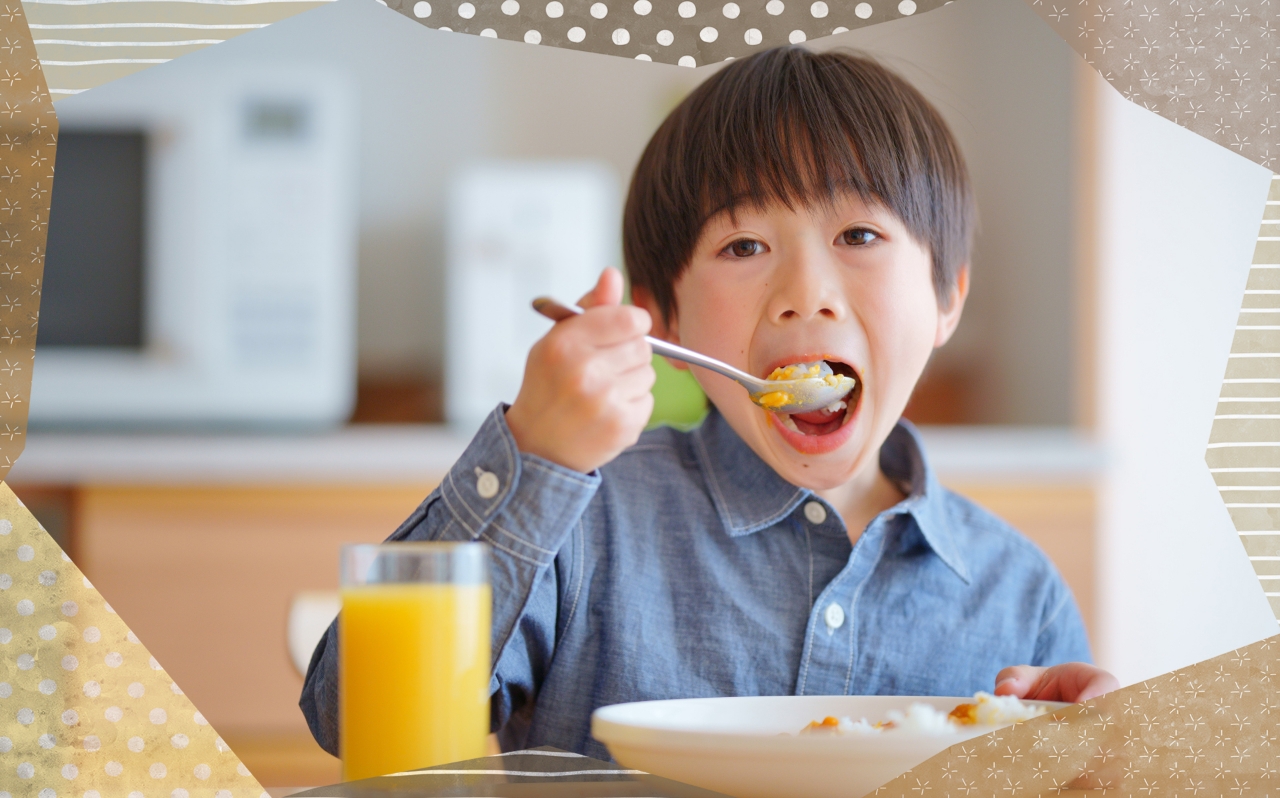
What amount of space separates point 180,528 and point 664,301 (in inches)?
55.2

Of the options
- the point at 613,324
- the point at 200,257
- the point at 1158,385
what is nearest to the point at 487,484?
the point at 613,324

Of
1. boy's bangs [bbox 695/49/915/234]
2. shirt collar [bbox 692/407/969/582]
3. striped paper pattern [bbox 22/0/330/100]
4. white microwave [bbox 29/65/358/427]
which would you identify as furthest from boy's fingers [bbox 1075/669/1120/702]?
white microwave [bbox 29/65/358/427]

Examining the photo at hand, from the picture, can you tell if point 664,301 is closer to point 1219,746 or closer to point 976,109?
point 1219,746

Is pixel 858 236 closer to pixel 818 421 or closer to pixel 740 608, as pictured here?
pixel 818 421

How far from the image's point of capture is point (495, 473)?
591 millimetres

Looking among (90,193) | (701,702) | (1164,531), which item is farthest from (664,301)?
(90,193)

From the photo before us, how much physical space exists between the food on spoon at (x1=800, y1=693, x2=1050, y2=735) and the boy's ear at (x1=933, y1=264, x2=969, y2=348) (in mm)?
358

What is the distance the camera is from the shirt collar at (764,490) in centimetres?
86

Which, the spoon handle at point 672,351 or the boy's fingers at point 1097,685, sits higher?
the spoon handle at point 672,351

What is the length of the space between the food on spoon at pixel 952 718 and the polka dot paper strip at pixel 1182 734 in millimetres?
20

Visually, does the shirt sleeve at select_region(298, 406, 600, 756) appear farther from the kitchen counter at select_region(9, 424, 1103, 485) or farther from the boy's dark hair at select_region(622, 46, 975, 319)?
the kitchen counter at select_region(9, 424, 1103, 485)

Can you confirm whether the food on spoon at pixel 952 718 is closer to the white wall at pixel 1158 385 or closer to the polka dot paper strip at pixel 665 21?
the white wall at pixel 1158 385

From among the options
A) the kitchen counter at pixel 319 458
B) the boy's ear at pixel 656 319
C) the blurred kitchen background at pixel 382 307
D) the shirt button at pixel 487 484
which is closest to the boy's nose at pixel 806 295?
the boy's ear at pixel 656 319

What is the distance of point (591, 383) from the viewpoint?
1.80ft
